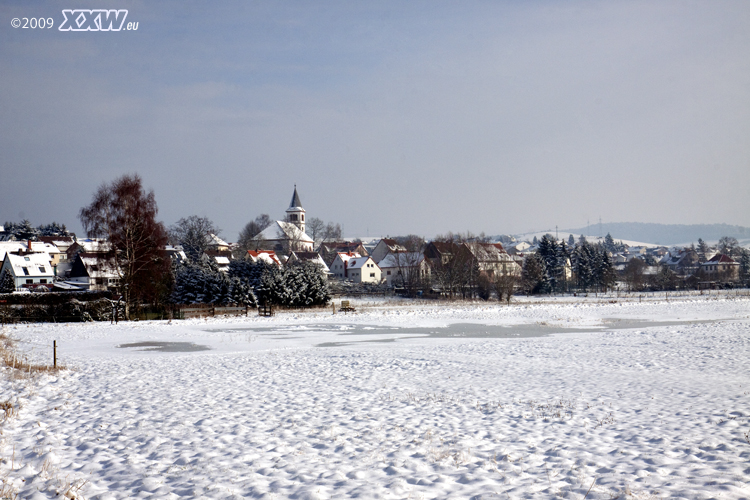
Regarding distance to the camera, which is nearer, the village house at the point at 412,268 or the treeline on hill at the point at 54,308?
the treeline on hill at the point at 54,308

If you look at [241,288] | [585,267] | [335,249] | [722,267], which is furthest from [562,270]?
[335,249]

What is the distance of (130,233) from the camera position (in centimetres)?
4038

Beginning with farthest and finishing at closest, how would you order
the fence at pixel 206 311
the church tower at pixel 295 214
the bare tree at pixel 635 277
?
the church tower at pixel 295 214
the bare tree at pixel 635 277
the fence at pixel 206 311

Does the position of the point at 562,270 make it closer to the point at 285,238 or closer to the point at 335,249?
the point at 285,238

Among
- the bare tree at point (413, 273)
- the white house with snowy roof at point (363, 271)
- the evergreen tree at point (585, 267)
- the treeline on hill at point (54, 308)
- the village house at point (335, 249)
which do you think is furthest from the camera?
the village house at point (335, 249)

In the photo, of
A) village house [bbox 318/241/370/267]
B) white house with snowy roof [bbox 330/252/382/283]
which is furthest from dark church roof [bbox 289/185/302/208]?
white house with snowy roof [bbox 330/252/382/283]

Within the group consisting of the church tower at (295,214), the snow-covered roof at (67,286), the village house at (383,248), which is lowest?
the snow-covered roof at (67,286)

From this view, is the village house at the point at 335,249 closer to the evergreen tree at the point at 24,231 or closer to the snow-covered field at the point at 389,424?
the evergreen tree at the point at 24,231

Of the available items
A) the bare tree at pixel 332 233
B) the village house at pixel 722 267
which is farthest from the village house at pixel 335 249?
the village house at pixel 722 267

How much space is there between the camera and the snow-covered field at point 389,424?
24.1ft

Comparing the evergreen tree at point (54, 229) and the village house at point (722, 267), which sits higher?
the evergreen tree at point (54, 229)

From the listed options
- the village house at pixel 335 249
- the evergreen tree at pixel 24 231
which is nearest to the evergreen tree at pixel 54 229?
the evergreen tree at pixel 24 231

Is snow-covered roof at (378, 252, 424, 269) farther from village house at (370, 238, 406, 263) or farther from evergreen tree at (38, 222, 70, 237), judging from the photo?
evergreen tree at (38, 222, 70, 237)

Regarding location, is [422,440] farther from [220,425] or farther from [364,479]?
[220,425]
